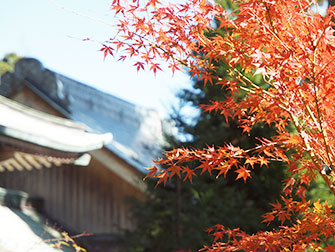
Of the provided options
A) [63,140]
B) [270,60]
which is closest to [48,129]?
[63,140]

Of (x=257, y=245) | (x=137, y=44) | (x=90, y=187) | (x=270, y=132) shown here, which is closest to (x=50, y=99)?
(x=90, y=187)

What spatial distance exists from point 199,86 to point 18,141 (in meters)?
4.03

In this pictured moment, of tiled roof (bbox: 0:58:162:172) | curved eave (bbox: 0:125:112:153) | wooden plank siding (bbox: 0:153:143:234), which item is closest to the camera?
curved eave (bbox: 0:125:112:153)

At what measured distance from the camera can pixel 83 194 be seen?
8.81 metres

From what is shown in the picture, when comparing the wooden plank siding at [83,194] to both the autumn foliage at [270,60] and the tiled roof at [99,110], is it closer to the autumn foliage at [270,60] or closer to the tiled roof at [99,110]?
the tiled roof at [99,110]

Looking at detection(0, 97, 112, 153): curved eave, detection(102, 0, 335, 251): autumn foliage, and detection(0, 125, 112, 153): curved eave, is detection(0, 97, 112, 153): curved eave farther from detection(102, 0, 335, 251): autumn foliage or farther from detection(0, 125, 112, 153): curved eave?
detection(102, 0, 335, 251): autumn foliage

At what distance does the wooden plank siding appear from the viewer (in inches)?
344

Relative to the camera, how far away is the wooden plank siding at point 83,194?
8742mm

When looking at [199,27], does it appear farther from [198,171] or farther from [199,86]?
[199,86]

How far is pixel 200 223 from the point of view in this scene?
7395mm

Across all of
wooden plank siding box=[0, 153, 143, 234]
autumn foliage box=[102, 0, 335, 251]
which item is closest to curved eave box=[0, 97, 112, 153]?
wooden plank siding box=[0, 153, 143, 234]

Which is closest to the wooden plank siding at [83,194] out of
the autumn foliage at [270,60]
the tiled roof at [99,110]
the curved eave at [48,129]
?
the tiled roof at [99,110]

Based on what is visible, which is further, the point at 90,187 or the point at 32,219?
the point at 90,187

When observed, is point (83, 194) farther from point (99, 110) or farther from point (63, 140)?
point (99, 110)
